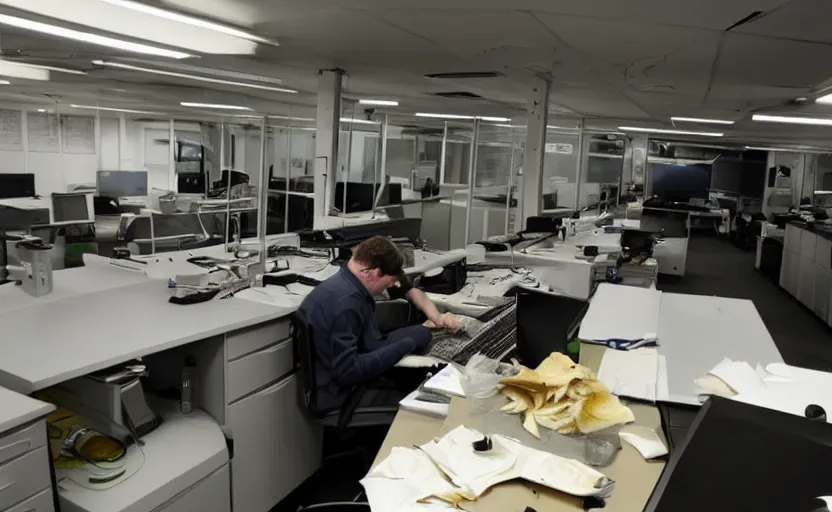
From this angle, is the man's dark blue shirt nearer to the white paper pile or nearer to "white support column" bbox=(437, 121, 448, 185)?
the white paper pile

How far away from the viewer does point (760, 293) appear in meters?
7.91

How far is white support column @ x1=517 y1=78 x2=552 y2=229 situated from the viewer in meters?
4.73

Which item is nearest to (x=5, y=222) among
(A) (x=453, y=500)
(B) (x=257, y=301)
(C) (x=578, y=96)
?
(B) (x=257, y=301)

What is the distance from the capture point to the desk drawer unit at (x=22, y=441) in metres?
1.50

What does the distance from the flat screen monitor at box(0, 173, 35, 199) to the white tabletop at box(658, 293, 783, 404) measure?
699 cm

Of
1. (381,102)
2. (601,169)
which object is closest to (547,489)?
(381,102)

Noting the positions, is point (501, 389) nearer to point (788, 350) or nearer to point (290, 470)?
point (290, 470)

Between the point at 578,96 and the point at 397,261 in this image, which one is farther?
the point at 578,96

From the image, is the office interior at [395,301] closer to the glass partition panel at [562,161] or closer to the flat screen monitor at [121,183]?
the flat screen monitor at [121,183]

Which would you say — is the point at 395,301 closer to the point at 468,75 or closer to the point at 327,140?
the point at 327,140

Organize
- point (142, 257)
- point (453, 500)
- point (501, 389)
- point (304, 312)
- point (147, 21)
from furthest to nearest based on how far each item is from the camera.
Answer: point (142, 257) < point (147, 21) < point (304, 312) < point (501, 389) < point (453, 500)

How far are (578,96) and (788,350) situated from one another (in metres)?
3.06

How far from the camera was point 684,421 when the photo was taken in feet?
4.23

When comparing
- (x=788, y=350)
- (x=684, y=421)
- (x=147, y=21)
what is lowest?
(x=788, y=350)
